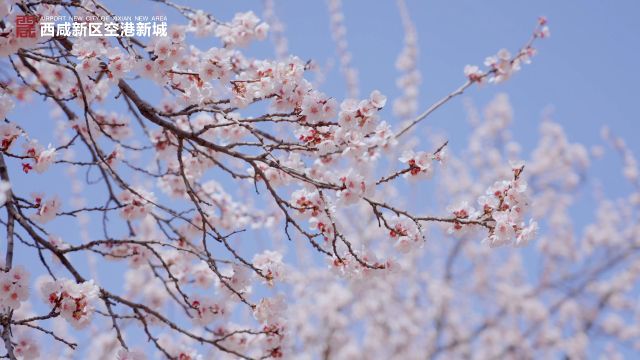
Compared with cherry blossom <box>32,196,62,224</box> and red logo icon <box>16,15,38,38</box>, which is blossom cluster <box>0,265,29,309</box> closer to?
cherry blossom <box>32,196,62,224</box>

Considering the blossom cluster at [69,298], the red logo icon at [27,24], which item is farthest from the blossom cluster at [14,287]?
the red logo icon at [27,24]

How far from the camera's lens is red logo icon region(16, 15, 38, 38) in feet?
7.84

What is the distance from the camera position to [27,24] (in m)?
2.39

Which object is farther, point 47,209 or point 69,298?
point 47,209

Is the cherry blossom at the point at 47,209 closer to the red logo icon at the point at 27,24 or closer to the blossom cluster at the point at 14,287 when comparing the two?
the blossom cluster at the point at 14,287

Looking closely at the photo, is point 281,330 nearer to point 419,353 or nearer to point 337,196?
point 337,196

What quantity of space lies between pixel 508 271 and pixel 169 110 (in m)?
9.20

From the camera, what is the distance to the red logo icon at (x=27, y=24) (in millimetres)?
2391

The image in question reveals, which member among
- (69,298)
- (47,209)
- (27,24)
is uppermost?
(27,24)

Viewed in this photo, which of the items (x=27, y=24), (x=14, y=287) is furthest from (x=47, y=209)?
(x=27, y=24)

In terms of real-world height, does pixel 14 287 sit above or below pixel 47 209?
below

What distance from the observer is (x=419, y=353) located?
9.63m

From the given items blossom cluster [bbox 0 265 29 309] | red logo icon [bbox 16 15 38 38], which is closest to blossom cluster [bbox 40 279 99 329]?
blossom cluster [bbox 0 265 29 309]

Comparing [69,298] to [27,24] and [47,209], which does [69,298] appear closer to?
[47,209]
